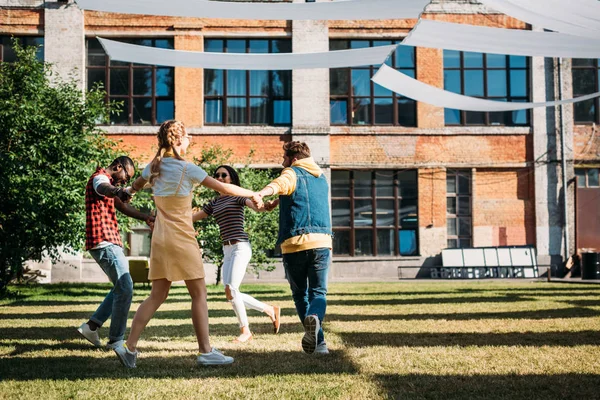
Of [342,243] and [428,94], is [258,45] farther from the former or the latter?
[428,94]

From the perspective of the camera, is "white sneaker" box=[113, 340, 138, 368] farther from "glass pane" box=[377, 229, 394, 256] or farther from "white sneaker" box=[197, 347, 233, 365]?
"glass pane" box=[377, 229, 394, 256]

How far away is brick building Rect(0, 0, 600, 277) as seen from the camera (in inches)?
947

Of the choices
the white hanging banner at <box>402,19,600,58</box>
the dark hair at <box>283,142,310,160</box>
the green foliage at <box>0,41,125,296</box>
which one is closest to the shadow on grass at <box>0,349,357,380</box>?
the dark hair at <box>283,142,310,160</box>

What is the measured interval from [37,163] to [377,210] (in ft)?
43.0

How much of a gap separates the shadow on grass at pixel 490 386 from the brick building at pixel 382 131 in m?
19.3

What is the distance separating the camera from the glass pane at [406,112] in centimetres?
2470

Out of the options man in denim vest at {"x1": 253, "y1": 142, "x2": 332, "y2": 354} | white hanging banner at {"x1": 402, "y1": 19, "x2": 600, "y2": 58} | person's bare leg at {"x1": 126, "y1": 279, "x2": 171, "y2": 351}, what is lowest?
person's bare leg at {"x1": 126, "y1": 279, "x2": 171, "y2": 351}

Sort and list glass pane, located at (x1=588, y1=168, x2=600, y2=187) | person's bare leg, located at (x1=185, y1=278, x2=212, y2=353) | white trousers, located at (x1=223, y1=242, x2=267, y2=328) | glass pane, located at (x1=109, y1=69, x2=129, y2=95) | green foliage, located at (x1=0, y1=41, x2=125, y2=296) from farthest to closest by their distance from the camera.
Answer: glass pane, located at (x1=588, y1=168, x2=600, y2=187), glass pane, located at (x1=109, y1=69, x2=129, y2=95), green foliage, located at (x1=0, y1=41, x2=125, y2=296), white trousers, located at (x1=223, y1=242, x2=267, y2=328), person's bare leg, located at (x1=185, y1=278, x2=212, y2=353)

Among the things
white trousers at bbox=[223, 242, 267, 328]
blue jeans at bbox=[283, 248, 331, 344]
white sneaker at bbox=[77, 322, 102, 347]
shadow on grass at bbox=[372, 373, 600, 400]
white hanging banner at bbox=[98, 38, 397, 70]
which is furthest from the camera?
white hanging banner at bbox=[98, 38, 397, 70]

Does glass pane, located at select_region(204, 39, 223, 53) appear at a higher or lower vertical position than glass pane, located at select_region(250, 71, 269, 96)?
higher

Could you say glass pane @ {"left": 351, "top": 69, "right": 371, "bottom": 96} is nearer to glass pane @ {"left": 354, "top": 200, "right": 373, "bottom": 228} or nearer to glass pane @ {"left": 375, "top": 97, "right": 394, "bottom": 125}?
glass pane @ {"left": 375, "top": 97, "right": 394, "bottom": 125}

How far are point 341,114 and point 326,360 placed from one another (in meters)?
19.4

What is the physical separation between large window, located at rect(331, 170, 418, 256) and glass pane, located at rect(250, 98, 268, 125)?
10.3 ft

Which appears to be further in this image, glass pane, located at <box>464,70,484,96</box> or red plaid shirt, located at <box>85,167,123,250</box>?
glass pane, located at <box>464,70,484,96</box>
